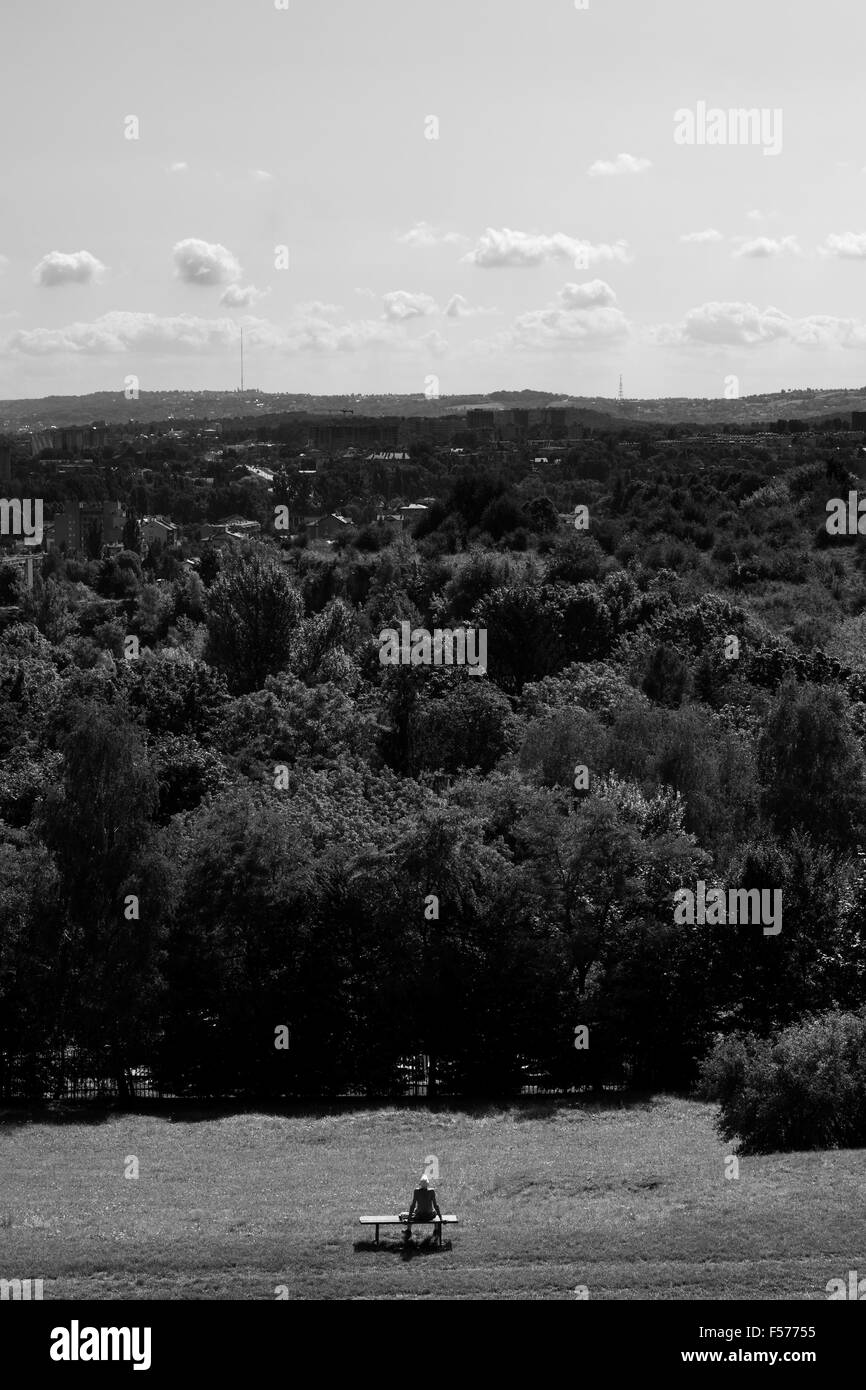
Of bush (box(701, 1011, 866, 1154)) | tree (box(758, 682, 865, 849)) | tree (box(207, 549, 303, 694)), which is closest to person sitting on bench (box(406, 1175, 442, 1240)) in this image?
bush (box(701, 1011, 866, 1154))

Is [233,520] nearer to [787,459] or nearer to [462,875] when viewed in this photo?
[787,459]

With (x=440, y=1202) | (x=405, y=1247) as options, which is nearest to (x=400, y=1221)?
(x=405, y=1247)

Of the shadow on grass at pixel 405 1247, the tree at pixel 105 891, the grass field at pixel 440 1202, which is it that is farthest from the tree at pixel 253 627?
the shadow on grass at pixel 405 1247

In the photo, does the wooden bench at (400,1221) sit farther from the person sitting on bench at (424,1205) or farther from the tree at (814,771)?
the tree at (814,771)

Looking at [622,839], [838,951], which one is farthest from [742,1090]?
[622,839]

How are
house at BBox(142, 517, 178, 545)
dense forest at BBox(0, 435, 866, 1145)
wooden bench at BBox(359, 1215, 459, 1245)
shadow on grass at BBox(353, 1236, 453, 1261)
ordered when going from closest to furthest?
shadow on grass at BBox(353, 1236, 453, 1261) < wooden bench at BBox(359, 1215, 459, 1245) < dense forest at BBox(0, 435, 866, 1145) < house at BBox(142, 517, 178, 545)

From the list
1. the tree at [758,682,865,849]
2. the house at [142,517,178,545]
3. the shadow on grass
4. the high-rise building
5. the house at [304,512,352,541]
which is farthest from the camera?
the house at [142,517,178,545]

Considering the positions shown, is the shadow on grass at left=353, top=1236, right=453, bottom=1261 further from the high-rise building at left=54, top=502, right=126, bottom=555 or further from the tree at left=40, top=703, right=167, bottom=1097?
the high-rise building at left=54, top=502, right=126, bottom=555
